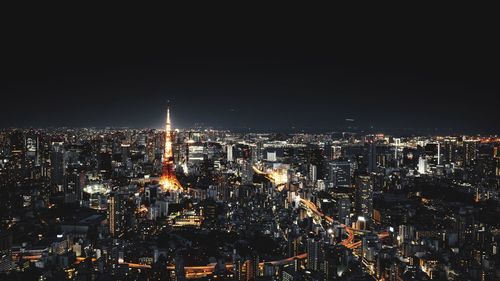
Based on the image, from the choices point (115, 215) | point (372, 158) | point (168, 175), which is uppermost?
point (372, 158)

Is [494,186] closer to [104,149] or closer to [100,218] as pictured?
[100,218]

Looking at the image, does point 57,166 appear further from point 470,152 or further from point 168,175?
point 470,152

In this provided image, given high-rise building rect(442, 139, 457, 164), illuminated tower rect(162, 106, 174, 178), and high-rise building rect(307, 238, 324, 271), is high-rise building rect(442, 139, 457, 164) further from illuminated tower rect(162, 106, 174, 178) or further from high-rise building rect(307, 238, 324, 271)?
high-rise building rect(307, 238, 324, 271)

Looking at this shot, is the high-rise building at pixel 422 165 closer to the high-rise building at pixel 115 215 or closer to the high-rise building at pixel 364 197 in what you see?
the high-rise building at pixel 364 197

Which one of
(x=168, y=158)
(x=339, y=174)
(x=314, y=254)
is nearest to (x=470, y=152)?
(x=339, y=174)

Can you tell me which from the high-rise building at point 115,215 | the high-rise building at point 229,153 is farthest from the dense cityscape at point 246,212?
the high-rise building at point 229,153

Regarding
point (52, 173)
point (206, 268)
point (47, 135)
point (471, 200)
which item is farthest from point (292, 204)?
point (47, 135)

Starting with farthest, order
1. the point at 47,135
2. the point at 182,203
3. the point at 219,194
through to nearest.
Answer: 1. the point at 47,135
2. the point at 219,194
3. the point at 182,203
